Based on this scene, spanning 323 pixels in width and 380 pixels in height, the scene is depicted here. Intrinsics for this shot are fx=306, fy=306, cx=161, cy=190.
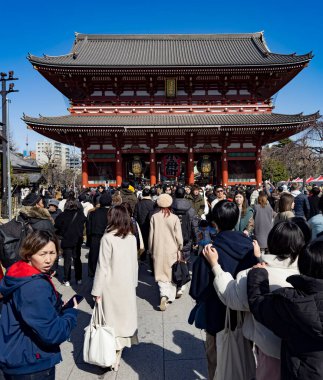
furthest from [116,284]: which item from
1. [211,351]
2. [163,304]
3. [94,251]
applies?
[94,251]

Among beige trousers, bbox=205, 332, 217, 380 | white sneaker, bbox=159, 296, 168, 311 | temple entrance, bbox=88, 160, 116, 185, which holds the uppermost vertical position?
temple entrance, bbox=88, 160, 116, 185

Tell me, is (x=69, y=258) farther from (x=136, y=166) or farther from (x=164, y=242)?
→ (x=136, y=166)

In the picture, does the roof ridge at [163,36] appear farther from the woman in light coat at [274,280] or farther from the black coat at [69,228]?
the woman in light coat at [274,280]

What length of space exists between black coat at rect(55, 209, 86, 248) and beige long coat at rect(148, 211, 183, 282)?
178 centimetres

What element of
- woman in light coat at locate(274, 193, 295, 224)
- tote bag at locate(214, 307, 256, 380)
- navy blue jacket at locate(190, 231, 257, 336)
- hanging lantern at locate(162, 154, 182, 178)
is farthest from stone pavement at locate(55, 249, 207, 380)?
hanging lantern at locate(162, 154, 182, 178)

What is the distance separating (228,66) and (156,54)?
6707mm

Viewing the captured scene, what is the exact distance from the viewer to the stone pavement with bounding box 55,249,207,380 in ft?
10.8

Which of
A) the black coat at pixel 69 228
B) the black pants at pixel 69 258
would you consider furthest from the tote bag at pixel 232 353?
the black pants at pixel 69 258

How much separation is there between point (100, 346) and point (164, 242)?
1995mm

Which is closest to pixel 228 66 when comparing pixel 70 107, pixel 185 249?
pixel 70 107

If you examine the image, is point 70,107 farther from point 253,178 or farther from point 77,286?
point 77,286

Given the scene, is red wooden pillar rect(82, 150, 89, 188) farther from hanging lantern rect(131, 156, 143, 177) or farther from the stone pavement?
the stone pavement

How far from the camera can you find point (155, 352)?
370 centimetres

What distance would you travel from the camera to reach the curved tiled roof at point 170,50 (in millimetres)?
20172
